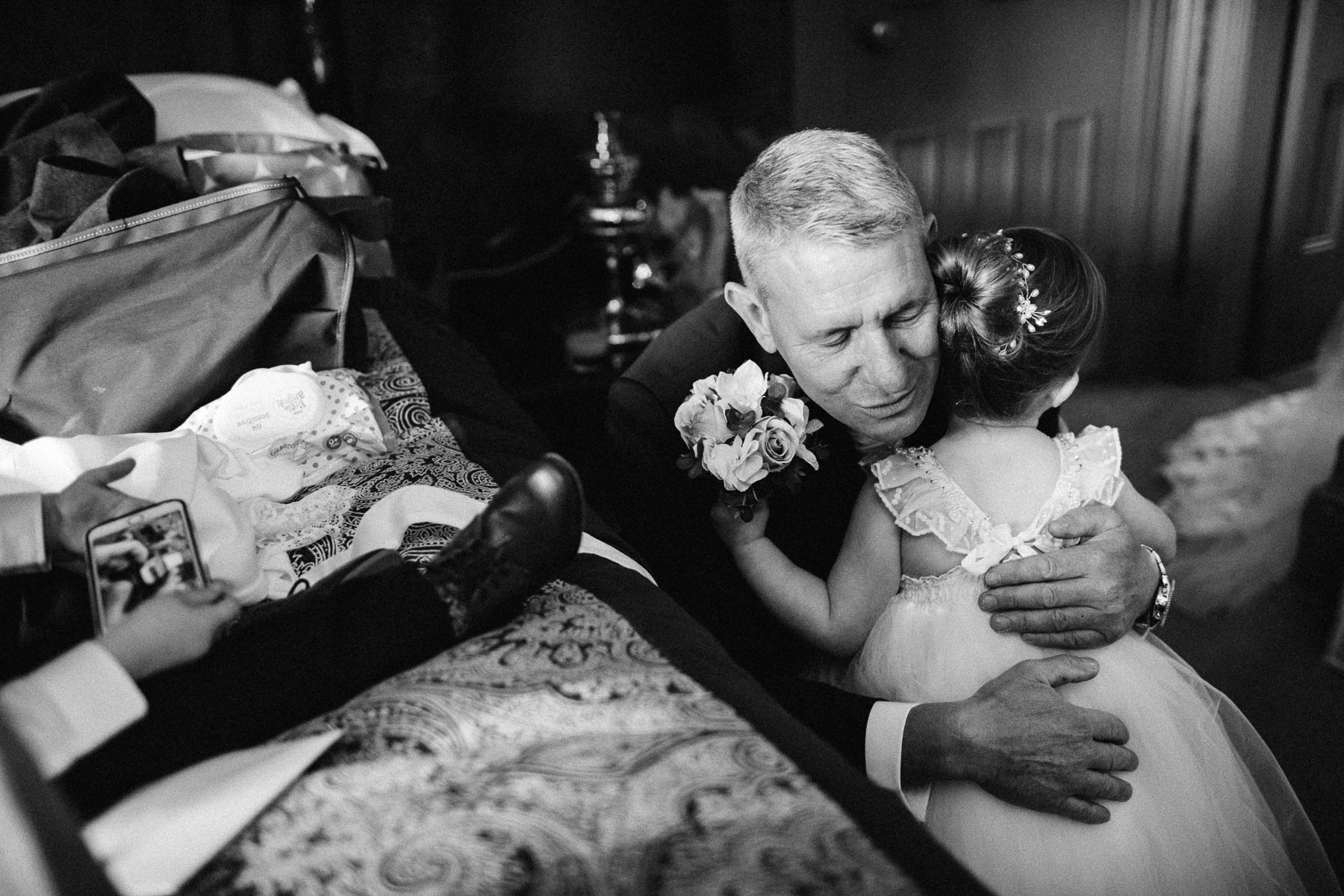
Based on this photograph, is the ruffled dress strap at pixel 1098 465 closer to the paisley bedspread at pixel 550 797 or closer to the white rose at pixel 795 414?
the white rose at pixel 795 414

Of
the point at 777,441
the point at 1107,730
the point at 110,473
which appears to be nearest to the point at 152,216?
the point at 110,473

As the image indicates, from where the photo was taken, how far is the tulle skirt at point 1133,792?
114 cm

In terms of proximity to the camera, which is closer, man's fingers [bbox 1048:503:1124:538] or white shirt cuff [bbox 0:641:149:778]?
white shirt cuff [bbox 0:641:149:778]

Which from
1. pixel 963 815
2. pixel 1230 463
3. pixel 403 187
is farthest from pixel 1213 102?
pixel 963 815

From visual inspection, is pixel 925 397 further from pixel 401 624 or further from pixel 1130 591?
pixel 401 624

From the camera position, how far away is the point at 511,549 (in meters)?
1.02

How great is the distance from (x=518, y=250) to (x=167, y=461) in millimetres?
1899

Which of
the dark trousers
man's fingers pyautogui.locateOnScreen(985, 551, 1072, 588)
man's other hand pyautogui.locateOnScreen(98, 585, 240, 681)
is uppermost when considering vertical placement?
man's other hand pyautogui.locateOnScreen(98, 585, 240, 681)

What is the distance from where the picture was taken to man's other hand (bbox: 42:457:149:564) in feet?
3.33

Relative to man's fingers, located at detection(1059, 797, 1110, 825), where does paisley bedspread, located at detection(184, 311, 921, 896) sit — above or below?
above

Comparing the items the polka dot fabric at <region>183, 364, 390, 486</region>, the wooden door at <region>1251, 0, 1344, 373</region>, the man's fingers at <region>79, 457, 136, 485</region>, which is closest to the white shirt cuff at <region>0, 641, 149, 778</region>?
the man's fingers at <region>79, 457, 136, 485</region>

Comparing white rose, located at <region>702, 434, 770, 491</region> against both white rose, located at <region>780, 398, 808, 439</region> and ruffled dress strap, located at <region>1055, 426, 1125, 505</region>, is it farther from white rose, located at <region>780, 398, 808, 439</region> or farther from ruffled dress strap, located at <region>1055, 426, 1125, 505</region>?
ruffled dress strap, located at <region>1055, 426, 1125, 505</region>

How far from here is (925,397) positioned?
132 cm

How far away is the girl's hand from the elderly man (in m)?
0.04
